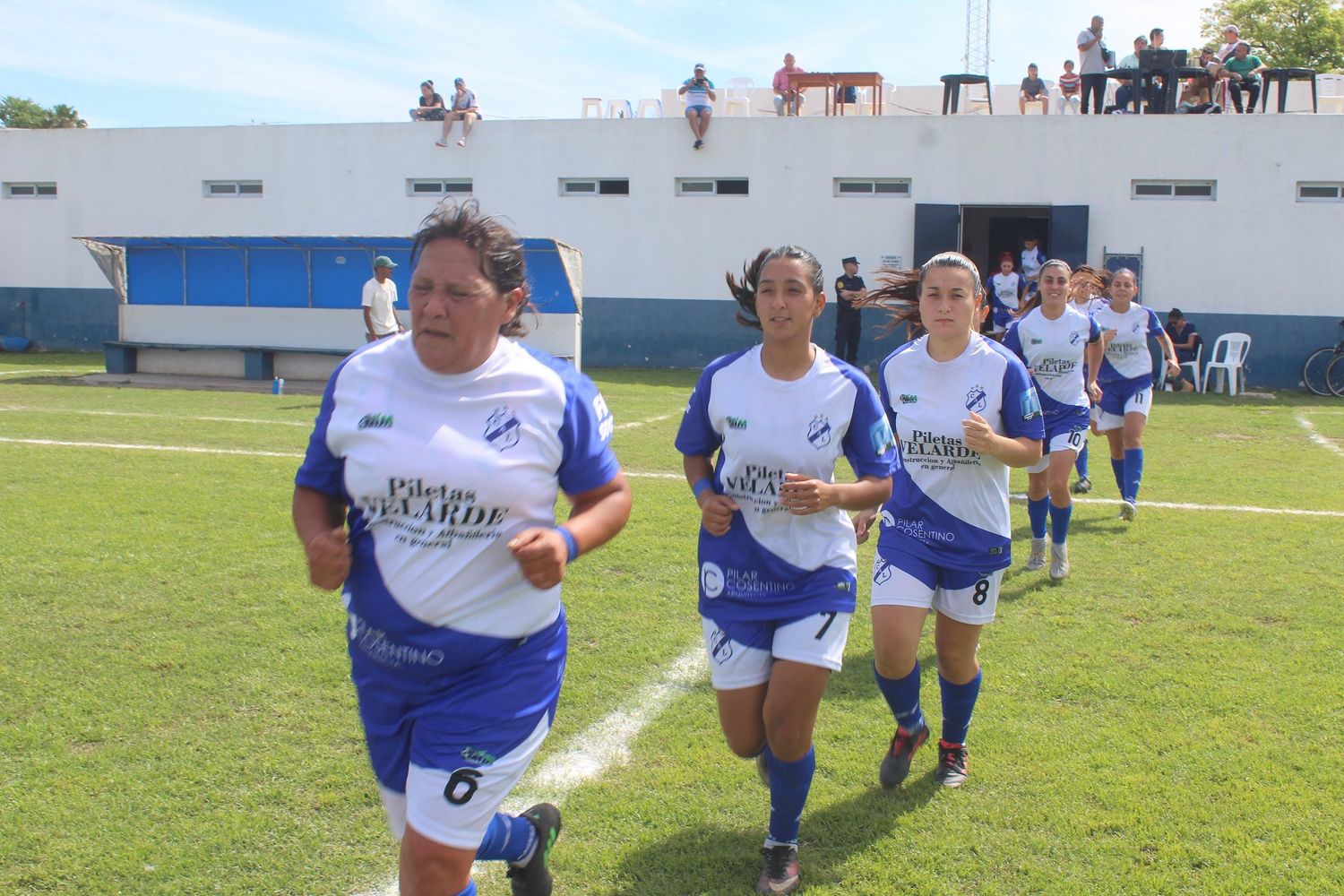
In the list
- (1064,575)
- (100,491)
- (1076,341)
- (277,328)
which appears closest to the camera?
(1064,575)

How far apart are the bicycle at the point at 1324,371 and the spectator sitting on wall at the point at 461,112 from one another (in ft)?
57.2

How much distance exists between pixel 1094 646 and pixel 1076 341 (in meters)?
2.77

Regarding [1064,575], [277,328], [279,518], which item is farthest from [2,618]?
[277,328]

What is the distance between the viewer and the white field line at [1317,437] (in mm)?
12930

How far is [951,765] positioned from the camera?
424 cm

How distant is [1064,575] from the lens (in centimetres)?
714

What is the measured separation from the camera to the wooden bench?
774 inches

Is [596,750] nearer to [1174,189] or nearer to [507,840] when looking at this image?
[507,840]

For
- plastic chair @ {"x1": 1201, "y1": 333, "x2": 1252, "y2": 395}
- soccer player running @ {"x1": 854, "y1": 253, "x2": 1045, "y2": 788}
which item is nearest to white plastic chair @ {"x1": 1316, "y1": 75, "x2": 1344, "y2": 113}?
plastic chair @ {"x1": 1201, "y1": 333, "x2": 1252, "y2": 395}

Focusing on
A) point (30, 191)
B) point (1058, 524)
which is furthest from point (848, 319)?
point (30, 191)

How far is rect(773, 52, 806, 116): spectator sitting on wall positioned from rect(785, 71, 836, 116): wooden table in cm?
6

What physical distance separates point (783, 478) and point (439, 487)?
1287mm

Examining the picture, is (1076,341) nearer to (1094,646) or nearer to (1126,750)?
(1094,646)

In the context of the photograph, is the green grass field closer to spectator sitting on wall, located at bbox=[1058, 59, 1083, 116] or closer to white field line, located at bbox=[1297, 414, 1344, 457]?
white field line, located at bbox=[1297, 414, 1344, 457]
